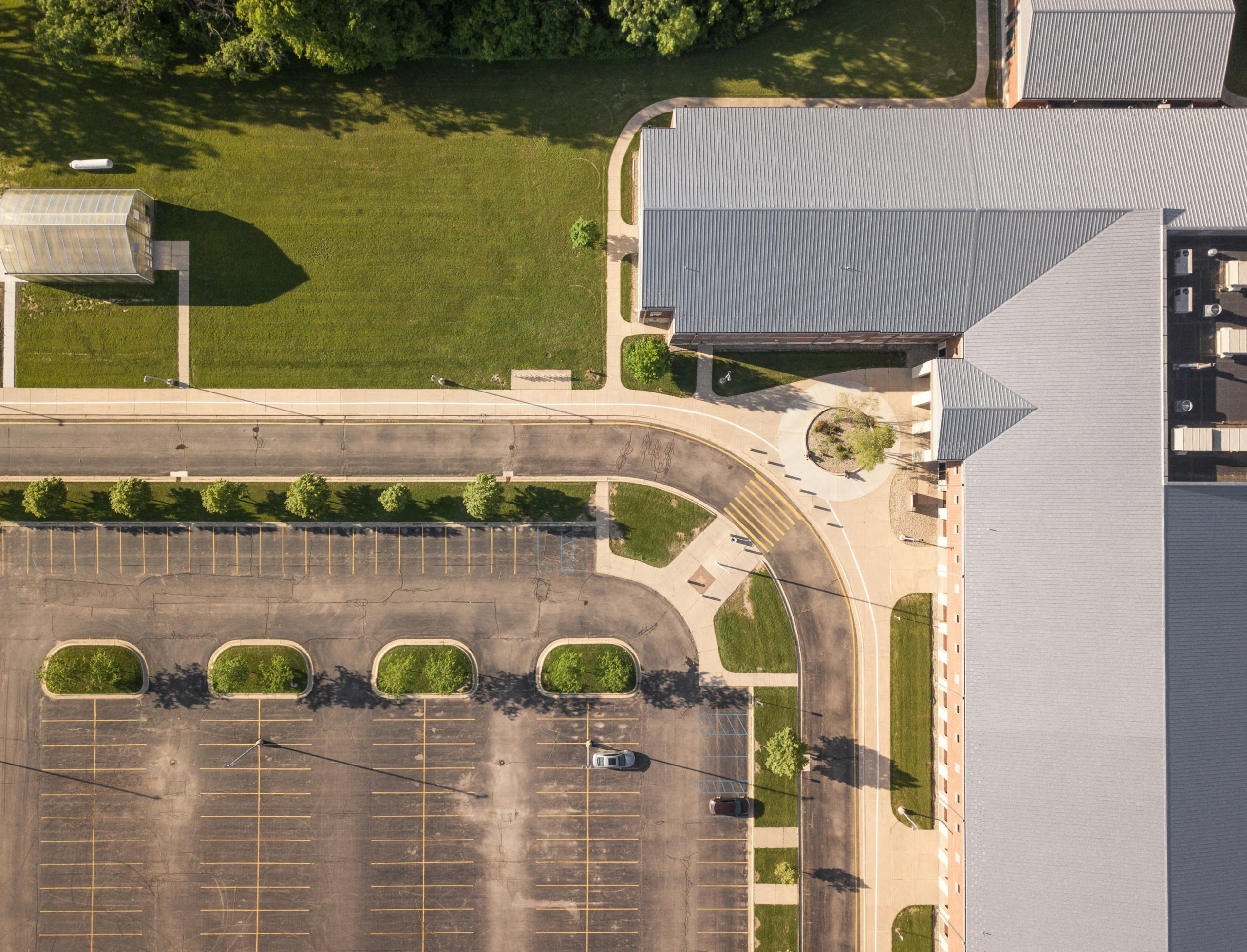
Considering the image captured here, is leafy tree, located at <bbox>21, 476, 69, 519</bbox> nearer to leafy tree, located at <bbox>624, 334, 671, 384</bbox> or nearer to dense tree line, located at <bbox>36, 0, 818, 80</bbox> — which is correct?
dense tree line, located at <bbox>36, 0, 818, 80</bbox>

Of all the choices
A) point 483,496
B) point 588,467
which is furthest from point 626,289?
point 483,496

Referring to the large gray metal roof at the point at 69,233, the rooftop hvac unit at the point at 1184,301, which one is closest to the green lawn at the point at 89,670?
the large gray metal roof at the point at 69,233

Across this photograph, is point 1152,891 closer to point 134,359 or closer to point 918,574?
point 918,574

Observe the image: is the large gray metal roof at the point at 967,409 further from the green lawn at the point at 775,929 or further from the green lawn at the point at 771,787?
the green lawn at the point at 775,929

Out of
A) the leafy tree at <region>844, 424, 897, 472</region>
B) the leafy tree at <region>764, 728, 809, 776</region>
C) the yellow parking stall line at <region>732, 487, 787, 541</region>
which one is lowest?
the leafy tree at <region>764, 728, 809, 776</region>

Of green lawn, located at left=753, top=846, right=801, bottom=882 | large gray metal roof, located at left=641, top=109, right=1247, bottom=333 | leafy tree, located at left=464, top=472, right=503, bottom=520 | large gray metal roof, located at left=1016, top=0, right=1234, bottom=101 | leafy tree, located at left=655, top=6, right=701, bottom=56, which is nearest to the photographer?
large gray metal roof, located at left=641, top=109, right=1247, bottom=333

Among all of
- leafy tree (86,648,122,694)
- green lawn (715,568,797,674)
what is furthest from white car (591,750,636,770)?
leafy tree (86,648,122,694)
